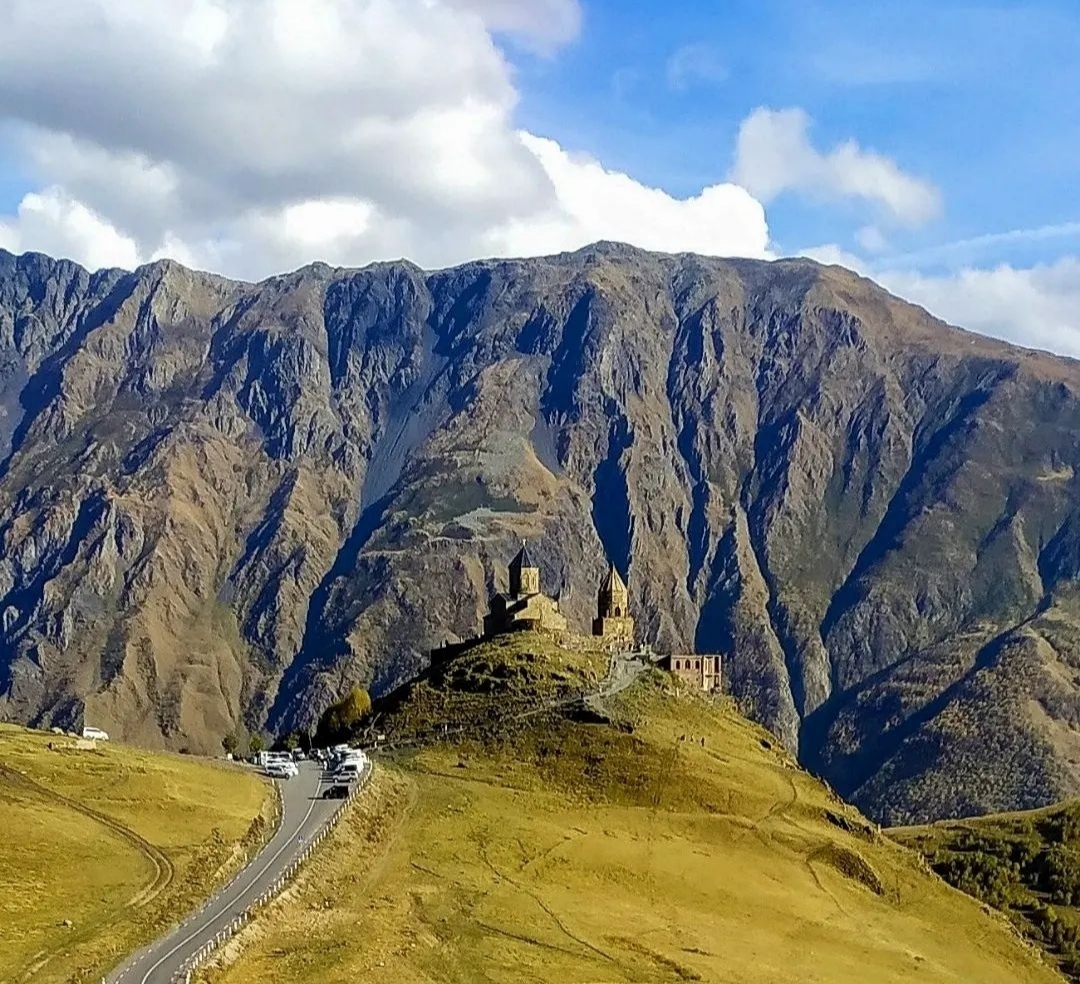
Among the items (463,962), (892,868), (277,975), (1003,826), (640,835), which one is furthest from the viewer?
(1003,826)

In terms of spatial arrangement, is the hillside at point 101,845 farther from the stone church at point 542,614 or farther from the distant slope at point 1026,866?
the distant slope at point 1026,866

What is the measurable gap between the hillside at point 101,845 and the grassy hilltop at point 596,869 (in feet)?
18.1

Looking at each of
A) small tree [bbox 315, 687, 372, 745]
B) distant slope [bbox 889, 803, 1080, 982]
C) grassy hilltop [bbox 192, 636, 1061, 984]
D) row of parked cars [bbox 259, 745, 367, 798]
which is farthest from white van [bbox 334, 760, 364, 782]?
distant slope [bbox 889, 803, 1080, 982]

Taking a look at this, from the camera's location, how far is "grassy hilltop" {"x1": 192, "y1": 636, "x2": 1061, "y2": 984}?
204 ft

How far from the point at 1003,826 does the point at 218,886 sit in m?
111

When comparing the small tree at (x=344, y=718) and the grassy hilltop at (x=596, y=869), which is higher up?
the grassy hilltop at (x=596, y=869)

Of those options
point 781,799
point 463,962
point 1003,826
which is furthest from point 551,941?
point 1003,826

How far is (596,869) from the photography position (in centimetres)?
8231

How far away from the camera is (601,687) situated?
130 m

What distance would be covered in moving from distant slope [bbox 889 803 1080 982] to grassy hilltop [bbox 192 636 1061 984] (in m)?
16.0

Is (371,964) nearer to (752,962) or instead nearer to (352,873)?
(352,873)

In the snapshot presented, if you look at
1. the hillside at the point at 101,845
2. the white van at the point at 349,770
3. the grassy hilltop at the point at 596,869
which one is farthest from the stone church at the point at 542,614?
the hillside at the point at 101,845

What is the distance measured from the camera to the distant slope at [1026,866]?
118375mm

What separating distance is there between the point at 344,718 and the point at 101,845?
247 feet
